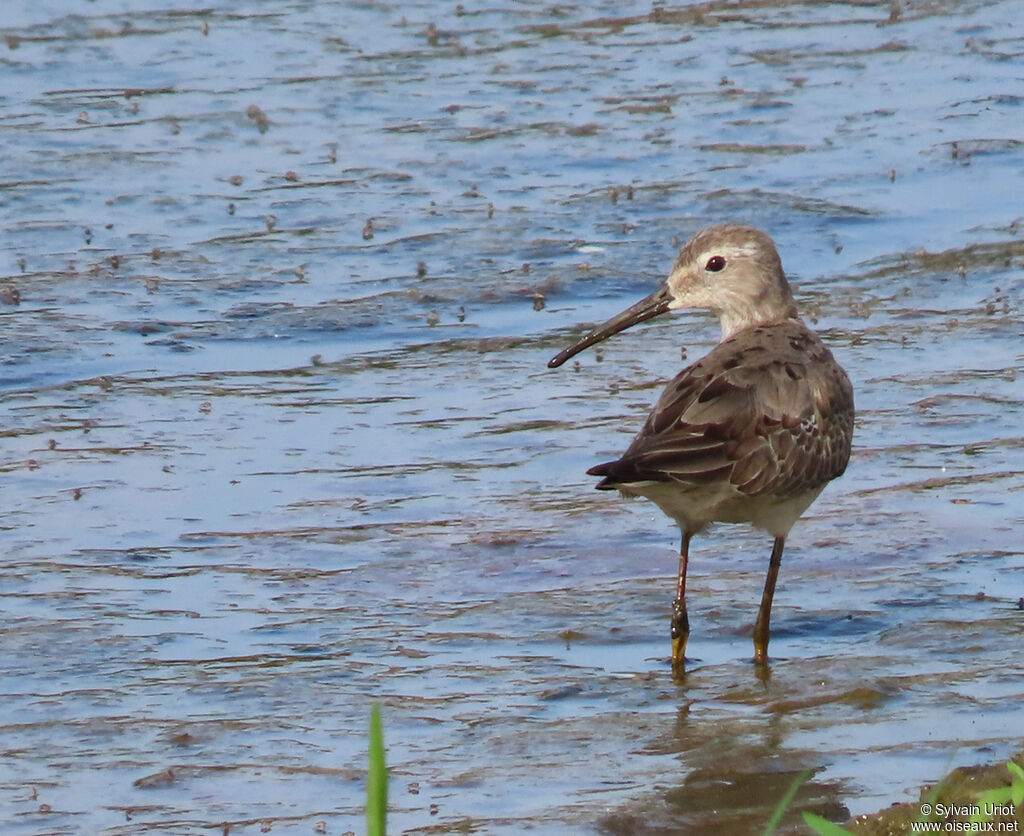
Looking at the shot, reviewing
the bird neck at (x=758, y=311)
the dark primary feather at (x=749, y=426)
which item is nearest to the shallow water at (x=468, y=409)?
the dark primary feather at (x=749, y=426)

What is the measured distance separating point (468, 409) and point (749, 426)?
266cm

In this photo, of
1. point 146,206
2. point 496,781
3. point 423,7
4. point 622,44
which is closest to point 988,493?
point 496,781

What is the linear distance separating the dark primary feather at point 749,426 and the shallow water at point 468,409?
22.7 inches

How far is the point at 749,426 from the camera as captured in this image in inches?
269

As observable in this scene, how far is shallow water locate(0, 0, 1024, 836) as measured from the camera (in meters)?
6.06

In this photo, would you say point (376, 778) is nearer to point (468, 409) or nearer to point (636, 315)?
point (636, 315)

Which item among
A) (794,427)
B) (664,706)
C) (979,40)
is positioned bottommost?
(664,706)

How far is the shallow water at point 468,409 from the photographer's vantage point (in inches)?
239

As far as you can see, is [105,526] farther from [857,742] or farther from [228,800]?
[857,742]

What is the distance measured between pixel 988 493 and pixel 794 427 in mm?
1490

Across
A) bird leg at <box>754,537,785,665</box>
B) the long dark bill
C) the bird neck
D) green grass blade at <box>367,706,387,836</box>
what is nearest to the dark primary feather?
bird leg at <box>754,537,785,665</box>

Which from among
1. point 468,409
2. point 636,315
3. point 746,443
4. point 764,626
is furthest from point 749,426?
point 468,409

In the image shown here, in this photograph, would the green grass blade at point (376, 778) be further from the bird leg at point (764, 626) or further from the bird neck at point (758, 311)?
the bird neck at point (758, 311)

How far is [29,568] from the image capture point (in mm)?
7535
